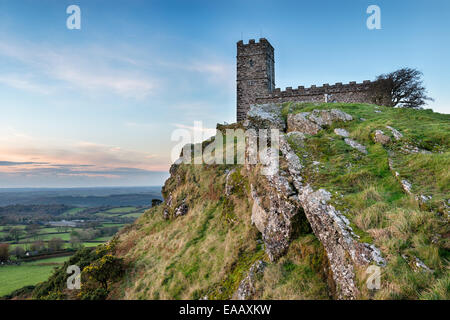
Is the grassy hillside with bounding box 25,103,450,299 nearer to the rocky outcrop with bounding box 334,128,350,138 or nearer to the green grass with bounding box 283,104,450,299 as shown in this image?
the green grass with bounding box 283,104,450,299

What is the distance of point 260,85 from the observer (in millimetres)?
31172

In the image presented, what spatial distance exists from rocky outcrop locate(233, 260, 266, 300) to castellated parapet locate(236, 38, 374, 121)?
2483 cm

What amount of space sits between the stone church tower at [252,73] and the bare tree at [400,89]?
12.6m

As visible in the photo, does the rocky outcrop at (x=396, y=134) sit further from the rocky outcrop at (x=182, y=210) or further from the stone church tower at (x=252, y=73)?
the stone church tower at (x=252, y=73)

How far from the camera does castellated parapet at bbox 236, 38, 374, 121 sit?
28.8 meters

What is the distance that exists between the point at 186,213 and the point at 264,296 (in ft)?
39.1

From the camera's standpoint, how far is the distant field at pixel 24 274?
3011 cm

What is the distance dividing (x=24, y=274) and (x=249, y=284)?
4419 centimetres

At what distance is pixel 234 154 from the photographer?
18625 mm

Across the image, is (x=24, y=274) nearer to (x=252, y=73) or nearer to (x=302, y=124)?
(x=252, y=73)

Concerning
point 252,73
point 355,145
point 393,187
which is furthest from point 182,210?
point 252,73

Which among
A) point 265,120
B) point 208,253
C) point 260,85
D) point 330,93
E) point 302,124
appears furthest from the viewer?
point 260,85

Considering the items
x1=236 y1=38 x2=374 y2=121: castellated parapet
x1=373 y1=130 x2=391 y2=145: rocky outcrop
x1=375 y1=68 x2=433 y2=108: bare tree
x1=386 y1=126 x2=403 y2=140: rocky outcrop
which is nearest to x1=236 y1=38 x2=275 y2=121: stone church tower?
x1=236 y1=38 x2=374 y2=121: castellated parapet

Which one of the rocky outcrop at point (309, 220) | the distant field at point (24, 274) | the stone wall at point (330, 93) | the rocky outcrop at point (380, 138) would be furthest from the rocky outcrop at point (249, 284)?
the distant field at point (24, 274)
